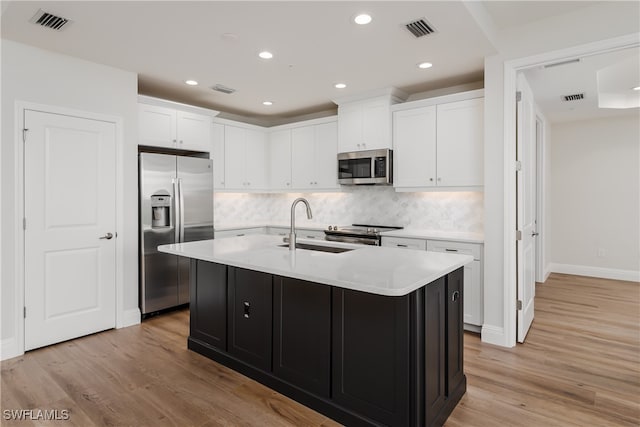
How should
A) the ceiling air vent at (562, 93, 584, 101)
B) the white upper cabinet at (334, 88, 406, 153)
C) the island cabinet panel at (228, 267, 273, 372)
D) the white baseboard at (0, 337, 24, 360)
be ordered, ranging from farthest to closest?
the ceiling air vent at (562, 93, 584, 101), the white upper cabinet at (334, 88, 406, 153), the white baseboard at (0, 337, 24, 360), the island cabinet panel at (228, 267, 273, 372)

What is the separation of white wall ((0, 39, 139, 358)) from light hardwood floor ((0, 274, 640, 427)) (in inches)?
19.5

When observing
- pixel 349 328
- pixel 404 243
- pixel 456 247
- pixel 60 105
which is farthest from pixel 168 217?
pixel 456 247

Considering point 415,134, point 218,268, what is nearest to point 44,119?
point 218,268

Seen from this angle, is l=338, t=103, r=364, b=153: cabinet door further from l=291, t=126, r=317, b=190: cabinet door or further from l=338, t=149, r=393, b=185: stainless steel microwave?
l=291, t=126, r=317, b=190: cabinet door

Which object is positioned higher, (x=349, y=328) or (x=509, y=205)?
(x=509, y=205)

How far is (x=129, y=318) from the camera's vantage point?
12.5 ft

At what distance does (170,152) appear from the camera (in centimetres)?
470

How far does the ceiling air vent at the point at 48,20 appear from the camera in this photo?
2619mm

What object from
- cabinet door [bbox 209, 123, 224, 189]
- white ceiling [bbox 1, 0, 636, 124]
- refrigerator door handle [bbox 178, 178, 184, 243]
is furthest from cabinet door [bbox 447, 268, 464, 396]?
cabinet door [bbox 209, 123, 224, 189]

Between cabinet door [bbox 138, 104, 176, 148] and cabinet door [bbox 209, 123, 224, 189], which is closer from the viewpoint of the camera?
cabinet door [bbox 138, 104, 176, 148]

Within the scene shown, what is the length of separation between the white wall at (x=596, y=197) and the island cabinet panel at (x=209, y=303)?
5.85 metres

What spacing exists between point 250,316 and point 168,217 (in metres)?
2.05

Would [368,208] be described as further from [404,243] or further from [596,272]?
[596,272]

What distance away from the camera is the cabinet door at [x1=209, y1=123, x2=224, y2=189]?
4988 millimetres
